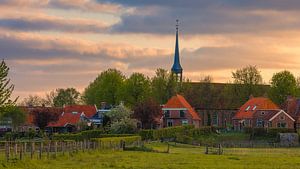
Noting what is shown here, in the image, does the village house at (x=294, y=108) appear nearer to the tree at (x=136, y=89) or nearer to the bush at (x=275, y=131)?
the bush at (x=275, y=131)

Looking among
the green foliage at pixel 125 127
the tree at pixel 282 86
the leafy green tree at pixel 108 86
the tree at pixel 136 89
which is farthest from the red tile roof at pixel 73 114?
the tree at pixel 282 86

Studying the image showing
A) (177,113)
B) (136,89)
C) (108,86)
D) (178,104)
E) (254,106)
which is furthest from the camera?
(108,86)

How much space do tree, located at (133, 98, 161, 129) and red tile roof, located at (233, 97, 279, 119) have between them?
19.6 meters

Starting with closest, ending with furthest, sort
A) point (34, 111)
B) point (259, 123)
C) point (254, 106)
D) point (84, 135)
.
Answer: point (84, 135) < point (259, 123) < point (254, 106) < point (34, 111)

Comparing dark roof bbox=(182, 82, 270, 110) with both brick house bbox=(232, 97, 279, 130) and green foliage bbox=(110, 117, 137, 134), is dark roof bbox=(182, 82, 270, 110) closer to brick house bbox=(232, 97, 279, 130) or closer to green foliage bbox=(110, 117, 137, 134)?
brick house bbox=(232, 97, 279, 130)

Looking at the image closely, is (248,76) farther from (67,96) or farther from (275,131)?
(67,96)

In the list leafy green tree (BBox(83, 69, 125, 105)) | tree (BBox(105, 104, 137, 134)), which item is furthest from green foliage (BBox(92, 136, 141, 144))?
leafy green tree (BBox(83, 69, 125, 105))

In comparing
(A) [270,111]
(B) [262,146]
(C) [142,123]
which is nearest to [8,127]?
(C) [142,123]

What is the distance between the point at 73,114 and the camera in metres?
130

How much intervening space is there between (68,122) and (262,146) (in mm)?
48936

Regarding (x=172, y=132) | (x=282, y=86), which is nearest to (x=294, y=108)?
(x=282, y=86)

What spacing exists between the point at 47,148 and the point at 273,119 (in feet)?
236

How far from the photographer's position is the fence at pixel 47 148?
4661 centimetres

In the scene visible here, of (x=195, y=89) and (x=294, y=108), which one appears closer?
(x=294, y=108)
